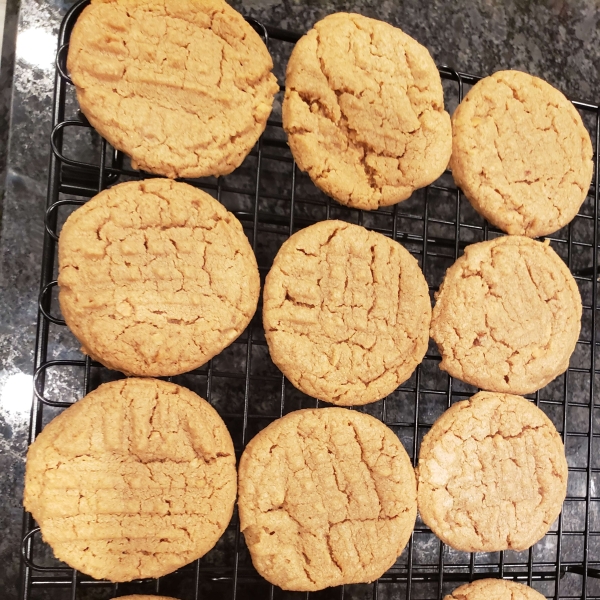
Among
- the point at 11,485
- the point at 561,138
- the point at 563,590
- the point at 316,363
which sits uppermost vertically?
the point at 561,138

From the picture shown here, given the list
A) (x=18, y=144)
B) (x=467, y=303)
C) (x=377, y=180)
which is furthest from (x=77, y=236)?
(x=467, y=303)

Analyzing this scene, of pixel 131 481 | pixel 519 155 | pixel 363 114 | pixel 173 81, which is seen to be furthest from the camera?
pixel 519 155

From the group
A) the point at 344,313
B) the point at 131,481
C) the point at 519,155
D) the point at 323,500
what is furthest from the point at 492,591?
the point at 519,155

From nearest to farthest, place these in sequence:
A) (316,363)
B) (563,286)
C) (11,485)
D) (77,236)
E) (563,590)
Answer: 1. (77,236)
2. (316,363)
3. (11,485)
4. (563,286)
5. (563,590)

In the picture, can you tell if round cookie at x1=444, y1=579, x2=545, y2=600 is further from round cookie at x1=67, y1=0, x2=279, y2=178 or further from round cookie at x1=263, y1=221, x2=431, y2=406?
round cookie at x1=67, y1=0, x2=279, y2=178

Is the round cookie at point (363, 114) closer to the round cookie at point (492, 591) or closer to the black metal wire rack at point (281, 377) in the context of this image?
the black metal wire rack at point (281, 377)

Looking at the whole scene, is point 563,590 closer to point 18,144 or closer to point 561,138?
point 561,138

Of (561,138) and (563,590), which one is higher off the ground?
(561,138)

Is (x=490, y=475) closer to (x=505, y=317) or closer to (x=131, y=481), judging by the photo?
(x=505, y=317)

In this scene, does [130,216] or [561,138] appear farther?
[561,138]
